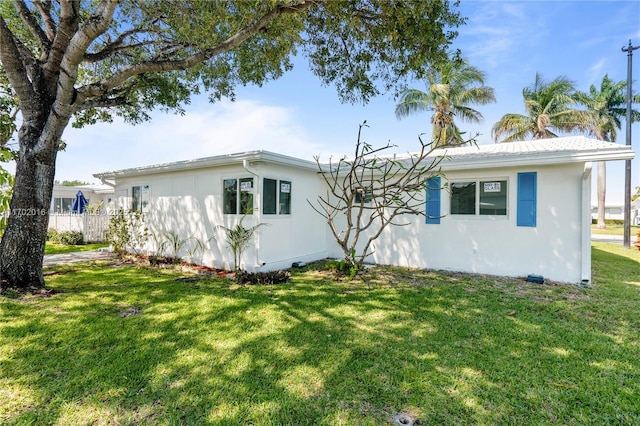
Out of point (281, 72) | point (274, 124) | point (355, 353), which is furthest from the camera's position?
point (274, 124)

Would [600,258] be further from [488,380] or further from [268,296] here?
[268,296]

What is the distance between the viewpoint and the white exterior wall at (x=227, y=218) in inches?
293

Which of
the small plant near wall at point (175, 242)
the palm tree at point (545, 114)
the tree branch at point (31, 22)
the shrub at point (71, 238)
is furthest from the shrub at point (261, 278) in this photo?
the palm tree at point (545, 114)

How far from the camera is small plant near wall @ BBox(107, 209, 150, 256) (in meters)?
9.30

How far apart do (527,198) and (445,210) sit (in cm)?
178

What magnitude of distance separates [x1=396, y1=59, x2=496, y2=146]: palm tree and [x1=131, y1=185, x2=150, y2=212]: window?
46.5ft

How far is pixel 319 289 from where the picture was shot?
607 centimetres

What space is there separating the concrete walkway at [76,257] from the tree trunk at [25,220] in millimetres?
3606

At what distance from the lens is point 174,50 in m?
7.29

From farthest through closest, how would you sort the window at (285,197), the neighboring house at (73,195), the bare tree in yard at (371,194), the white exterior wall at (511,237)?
the neighboring house at (73,195) → the window at (285,197) → the bare tree in yard at (371,194) → the white exterior wall at (511,237)

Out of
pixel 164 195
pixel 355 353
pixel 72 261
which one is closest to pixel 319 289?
pixel 355 353

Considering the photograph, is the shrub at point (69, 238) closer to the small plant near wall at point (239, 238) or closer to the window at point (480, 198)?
the small plant near wall at point (239, 238)

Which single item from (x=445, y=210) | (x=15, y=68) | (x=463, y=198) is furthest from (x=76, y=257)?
(x=463, y=198)

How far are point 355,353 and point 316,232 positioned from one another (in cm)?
597
